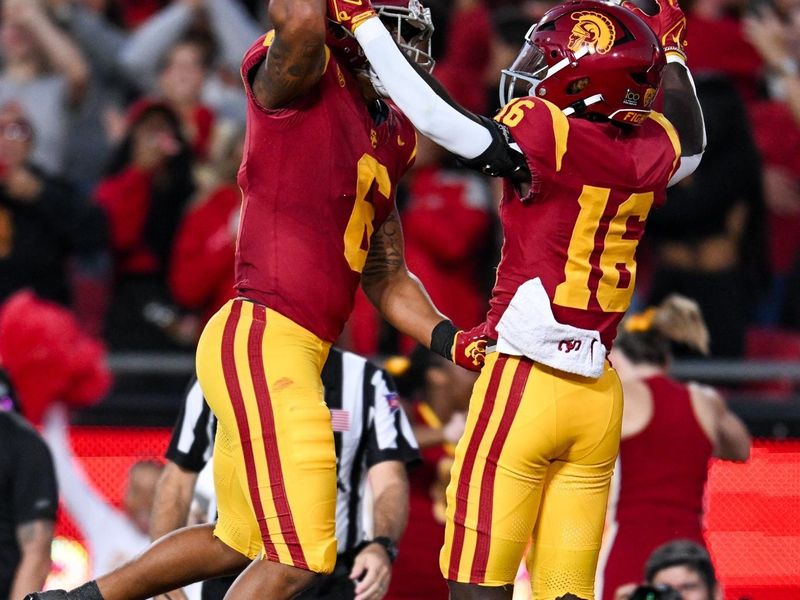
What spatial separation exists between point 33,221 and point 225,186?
3.18 ft

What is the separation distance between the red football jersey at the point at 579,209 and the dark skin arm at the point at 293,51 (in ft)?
1.75

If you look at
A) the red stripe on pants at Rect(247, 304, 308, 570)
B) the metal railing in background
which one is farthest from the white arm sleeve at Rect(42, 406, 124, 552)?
the red stripe on pants at Rect(247, 304, 308, 570)

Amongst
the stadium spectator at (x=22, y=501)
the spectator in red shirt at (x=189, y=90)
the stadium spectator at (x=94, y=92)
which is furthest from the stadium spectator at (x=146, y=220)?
the stadium spectator at (x=22, y=501)

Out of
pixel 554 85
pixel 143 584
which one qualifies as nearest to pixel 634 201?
pixel 554 85

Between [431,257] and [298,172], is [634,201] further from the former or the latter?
[431,257]

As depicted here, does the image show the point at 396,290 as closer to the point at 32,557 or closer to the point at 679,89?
the point at 679,89

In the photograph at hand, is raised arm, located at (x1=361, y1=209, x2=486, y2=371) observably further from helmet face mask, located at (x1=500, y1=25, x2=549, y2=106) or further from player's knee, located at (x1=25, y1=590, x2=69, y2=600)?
player's knee, located at (x1=25, y1=590, x2=69, y2=600)

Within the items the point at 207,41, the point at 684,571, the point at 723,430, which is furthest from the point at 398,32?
the point at 207,41

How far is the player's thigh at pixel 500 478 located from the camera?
4.84m

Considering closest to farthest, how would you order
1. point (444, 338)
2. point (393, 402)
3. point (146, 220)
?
point (444, 338)
point (393, 402)
point (146, 220)

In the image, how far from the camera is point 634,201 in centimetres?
493

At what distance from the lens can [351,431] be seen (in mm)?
5824

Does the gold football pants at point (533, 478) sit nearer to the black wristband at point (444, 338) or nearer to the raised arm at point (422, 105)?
the black wristband at point (444, 338)

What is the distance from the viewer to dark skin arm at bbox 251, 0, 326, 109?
4629 millimetres
